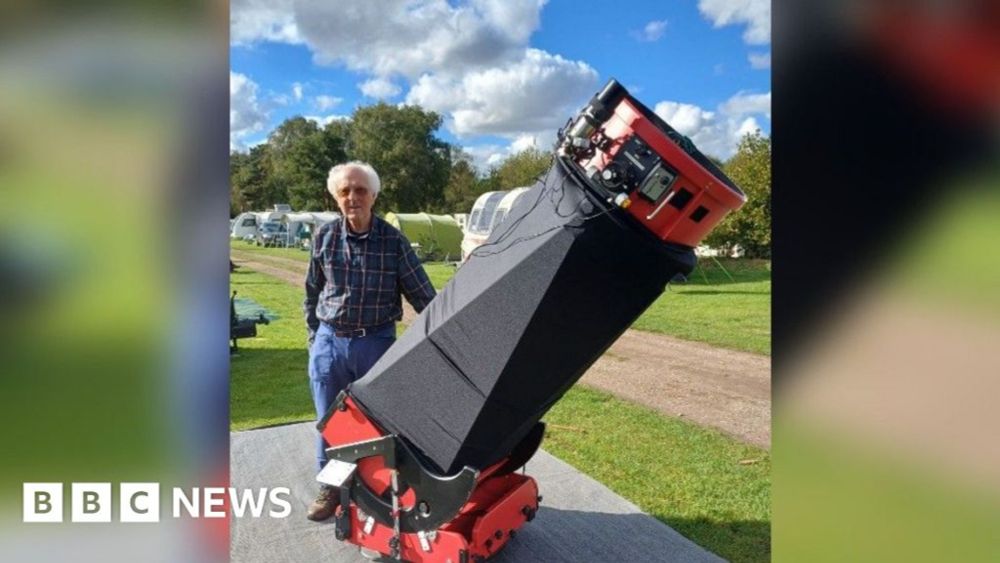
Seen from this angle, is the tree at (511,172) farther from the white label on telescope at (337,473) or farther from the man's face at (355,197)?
the white label on telescope at (337,473)

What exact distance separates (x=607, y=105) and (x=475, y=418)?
32.4 inches

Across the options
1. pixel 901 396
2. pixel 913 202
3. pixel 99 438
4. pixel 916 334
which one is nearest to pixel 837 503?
pixel 901 396

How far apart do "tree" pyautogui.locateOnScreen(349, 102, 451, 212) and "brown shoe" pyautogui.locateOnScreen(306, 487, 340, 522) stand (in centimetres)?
1292

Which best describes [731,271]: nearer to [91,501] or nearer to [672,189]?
[672,189]

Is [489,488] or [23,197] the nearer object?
[23,197]

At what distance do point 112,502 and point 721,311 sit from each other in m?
5.72

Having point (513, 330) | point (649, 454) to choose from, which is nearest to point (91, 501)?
point (513, 330)

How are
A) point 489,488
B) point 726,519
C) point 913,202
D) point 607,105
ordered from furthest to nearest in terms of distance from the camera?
point 726,519
point 489,488
point 607,105
point 913,202

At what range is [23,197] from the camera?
1393 mm

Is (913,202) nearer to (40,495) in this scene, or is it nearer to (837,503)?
(837,503)

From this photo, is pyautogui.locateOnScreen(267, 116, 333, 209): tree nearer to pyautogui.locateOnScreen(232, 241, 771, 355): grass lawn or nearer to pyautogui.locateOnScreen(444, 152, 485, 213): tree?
pyautogui.locateOnScreen(232, 241, 771, 355): grass lawn

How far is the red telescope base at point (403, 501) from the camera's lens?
1797mm

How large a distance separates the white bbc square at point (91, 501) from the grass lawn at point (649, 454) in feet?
5.85

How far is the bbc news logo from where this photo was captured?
61.2 inches
